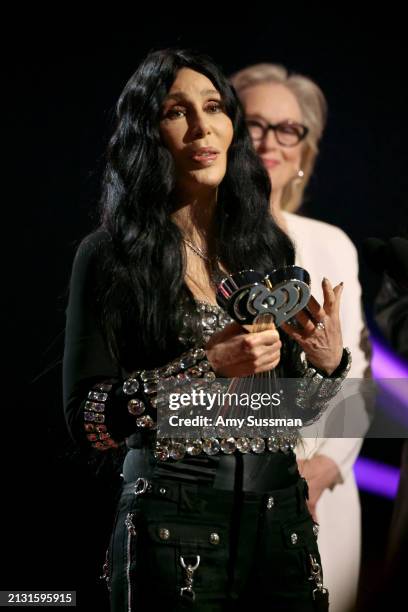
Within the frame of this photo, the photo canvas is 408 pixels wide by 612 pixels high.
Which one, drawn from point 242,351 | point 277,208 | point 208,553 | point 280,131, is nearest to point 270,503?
point 208,553

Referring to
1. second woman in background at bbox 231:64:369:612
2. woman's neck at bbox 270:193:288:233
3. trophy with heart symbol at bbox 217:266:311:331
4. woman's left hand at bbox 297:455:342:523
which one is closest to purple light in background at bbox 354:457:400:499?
second woman in background at bbox 231:64:369:612

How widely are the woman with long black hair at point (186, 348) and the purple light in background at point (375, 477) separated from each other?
110 centimetres

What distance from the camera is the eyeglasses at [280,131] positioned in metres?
2.76

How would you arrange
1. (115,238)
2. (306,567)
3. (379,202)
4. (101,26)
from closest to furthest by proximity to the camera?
(306,567)
(115,238)
(101,26)
(379,202)

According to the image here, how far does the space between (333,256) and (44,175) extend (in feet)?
2.90

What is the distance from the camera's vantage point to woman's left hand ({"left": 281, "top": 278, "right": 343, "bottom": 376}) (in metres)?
1.75

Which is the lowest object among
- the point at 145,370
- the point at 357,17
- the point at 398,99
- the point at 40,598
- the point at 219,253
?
the point at 40,598

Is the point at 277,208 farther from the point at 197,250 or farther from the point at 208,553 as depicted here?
the point at 208,553

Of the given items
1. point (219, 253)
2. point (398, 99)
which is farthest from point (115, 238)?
point (398, 99)

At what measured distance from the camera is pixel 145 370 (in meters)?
1.69

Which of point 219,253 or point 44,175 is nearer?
point 219,253

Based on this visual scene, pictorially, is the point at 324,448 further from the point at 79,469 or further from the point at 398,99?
the point at 398,99

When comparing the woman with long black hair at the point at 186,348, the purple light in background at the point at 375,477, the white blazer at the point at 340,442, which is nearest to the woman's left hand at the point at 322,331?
the woman with long black hair at the point at 186,348

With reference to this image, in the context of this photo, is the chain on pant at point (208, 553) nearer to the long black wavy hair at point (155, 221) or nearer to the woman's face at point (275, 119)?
the long black wavy hair at point (155, 221)
